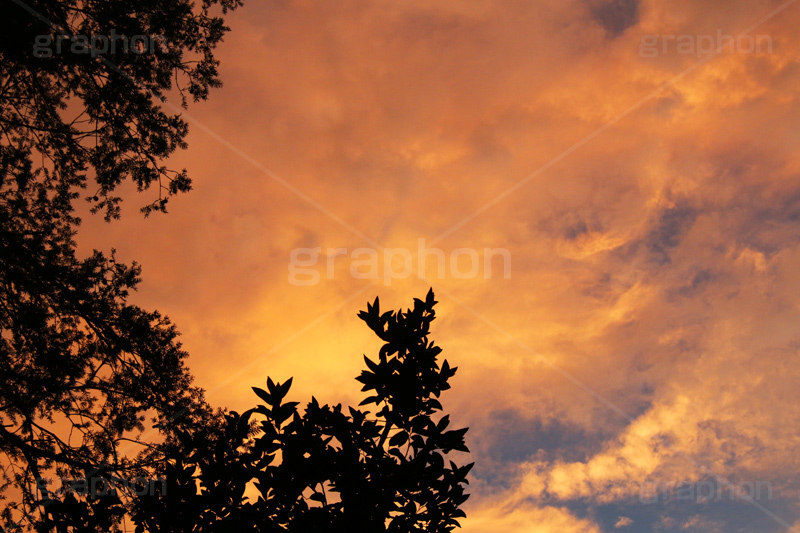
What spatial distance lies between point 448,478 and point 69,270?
26.3 ft

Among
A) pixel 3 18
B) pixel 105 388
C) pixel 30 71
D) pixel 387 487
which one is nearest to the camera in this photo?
pixel 387 487

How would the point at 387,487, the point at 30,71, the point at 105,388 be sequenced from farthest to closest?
the point at 30,71
the point at 105,388
the point at 387,487

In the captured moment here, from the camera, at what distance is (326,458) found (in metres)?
4.57

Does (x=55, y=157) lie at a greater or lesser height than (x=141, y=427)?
greater

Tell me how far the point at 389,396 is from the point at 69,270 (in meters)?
7.20

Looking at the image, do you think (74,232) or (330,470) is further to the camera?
(74,232)

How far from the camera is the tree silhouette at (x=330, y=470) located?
4.39m

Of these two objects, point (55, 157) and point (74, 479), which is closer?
point (74, 479)

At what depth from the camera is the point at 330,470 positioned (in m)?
4.56

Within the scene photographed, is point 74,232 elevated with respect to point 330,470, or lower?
elevated

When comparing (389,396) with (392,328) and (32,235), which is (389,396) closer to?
(392,328)

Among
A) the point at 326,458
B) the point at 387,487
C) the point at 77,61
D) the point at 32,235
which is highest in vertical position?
the point at 77,61

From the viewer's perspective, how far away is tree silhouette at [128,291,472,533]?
4.39 meters

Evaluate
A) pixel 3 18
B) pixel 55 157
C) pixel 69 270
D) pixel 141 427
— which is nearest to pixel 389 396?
pixel 141 427
